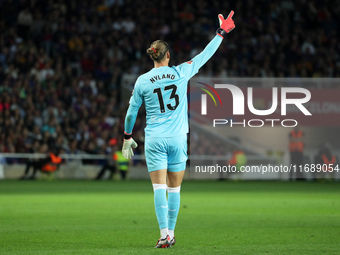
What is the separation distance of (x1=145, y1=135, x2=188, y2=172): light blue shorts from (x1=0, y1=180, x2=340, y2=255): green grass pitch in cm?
95

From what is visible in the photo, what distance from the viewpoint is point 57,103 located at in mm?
29938

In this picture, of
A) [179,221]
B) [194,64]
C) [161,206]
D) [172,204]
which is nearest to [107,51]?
[179,221]

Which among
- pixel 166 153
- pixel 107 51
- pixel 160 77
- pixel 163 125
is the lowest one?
pixel 166 153

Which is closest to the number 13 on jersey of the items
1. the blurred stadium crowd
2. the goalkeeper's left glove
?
the goalkeeper's left glove

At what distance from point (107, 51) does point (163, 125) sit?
932 inches

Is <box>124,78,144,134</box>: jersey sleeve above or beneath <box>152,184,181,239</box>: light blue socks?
above

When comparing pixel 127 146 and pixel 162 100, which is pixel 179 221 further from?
pixel 162 100

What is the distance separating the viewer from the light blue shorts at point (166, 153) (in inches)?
351

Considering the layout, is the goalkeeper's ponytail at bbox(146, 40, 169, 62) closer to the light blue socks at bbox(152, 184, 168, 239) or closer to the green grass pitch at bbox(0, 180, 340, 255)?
the light blue socks at bbox(152, 184, 168, 239)

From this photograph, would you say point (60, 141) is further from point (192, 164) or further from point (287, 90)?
point (287, 90)

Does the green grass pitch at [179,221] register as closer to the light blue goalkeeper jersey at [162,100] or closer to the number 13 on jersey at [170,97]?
the light blue goalkeeper jersey at [162,100]

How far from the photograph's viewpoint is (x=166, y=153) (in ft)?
29.7

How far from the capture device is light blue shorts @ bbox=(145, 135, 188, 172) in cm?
892

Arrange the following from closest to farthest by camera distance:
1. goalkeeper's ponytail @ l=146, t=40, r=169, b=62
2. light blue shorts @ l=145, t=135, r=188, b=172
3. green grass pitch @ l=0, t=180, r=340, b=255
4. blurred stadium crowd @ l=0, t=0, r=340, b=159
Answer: goalkeeper's ponytail @ l=146, t=40, r=169, b=62 < light blue shorts @ l=145, t=135, r=188, b=172 < green grass pitch @ l=0, t=180, r=340, b=255 < blurred stadium crowd @ l=0, t=0, r=340, b=159
